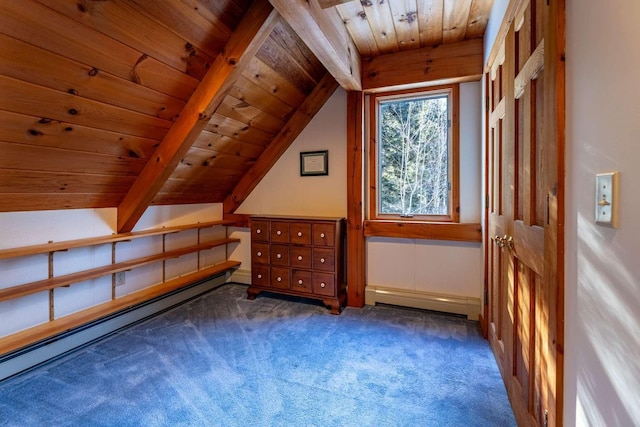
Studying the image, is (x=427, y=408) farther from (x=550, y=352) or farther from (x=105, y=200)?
(x=105, y=200)

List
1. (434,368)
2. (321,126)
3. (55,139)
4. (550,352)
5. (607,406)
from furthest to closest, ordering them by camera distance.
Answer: (321,126)
(434,368)
(55,139)
(550,352)
(607,406)

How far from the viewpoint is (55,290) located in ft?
7.19

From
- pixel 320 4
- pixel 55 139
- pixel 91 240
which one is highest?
pixel 320 4

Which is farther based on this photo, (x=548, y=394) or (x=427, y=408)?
(x=427, y=408)

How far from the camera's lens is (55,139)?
1753 millimetres

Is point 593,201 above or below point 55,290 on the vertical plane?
above

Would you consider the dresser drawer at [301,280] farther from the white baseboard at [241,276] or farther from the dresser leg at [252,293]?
the white baseboard at [241,276]

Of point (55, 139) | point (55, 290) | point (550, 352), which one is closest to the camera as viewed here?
point (550, 352)

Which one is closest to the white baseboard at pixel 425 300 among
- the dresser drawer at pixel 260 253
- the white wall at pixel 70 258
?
the dresser drawer at pixel 260 253

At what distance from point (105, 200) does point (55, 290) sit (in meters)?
0.72

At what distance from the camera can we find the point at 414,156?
9.52 ft

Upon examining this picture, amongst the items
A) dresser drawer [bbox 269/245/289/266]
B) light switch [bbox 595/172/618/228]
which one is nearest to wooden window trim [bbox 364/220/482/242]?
dresser drawer [bbox 269/245/289/266]

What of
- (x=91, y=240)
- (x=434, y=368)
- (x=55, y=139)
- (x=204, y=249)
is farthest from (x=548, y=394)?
(x=204, y=249)

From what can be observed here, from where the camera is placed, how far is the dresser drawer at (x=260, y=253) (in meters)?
3.12
